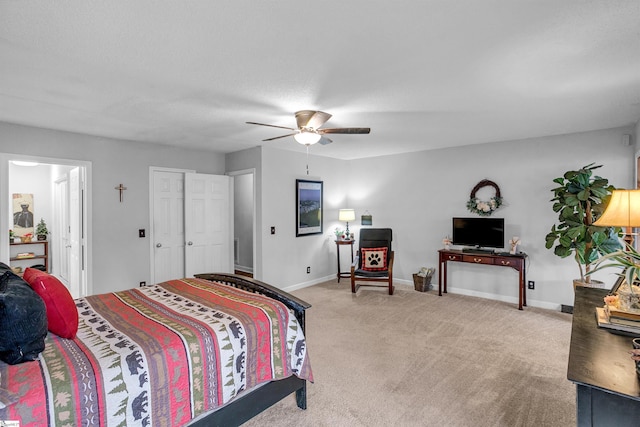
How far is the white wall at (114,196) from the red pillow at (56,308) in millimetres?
2809

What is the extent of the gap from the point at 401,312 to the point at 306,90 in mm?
3046

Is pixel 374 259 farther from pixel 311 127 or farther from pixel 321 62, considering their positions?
pixel 321 62

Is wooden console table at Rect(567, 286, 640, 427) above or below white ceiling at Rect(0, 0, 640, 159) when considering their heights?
below

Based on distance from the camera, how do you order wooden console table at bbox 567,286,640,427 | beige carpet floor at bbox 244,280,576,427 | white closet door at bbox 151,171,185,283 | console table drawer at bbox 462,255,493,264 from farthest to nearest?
white closet door at bbox 151,171,185,283 → console table drawer at bbox 462,255,493,264 → beige carpet floor at bbox 244,280,576,427 → wooden console table at bbox 567,286,640,427

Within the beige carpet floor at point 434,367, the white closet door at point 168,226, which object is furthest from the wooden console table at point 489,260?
the white closet door at point 168,226

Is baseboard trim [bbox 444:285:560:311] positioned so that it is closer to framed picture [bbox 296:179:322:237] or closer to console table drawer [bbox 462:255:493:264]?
console table drawer [bbox 462:255:493:264]

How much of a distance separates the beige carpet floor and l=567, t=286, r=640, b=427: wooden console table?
1.00 metres

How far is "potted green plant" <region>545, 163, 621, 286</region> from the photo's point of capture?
11.3 ft

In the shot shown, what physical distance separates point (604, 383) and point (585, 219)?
10.4 feet

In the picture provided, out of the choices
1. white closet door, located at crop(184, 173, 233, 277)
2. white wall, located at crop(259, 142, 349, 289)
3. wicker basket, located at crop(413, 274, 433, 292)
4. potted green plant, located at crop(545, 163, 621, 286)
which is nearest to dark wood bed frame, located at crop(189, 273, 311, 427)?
white wall, located at crop(259, 142, 349, 289)

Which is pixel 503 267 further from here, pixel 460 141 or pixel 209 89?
pixel 209 89

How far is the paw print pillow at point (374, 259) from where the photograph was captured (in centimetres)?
537

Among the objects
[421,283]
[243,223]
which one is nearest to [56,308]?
[421,283]

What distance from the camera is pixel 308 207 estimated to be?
5.67m
